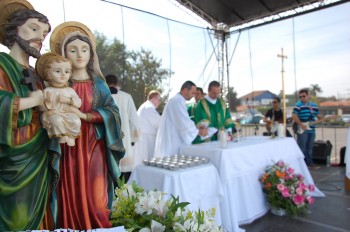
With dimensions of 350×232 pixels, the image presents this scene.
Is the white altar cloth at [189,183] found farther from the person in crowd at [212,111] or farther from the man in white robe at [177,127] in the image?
the person in crowd at [212,111]

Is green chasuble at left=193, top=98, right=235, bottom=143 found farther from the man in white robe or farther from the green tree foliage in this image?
the green tree foliage

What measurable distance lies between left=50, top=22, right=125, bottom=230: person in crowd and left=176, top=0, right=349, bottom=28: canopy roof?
657 centimetres

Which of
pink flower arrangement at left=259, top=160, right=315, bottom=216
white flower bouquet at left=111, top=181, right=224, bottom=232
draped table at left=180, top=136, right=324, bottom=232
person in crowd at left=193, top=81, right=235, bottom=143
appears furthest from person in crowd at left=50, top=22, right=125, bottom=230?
person in crowd at left=193, top=81, right=235, bottom=143

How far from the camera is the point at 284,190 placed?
330 cm

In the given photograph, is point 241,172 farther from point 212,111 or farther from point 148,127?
point 148,127

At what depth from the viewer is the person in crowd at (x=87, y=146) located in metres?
1.22

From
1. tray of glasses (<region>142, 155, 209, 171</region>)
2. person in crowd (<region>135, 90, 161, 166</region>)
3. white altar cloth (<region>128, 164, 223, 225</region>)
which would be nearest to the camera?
white altar cloth (<region>128, 164, 223, 225</region>)

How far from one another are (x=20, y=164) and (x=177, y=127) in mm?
2723

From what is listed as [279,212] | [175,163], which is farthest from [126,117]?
[279,212]

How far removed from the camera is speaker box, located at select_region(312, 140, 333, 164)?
6.39 meters

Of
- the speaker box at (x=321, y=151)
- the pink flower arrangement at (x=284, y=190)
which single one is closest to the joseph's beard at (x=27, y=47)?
the pink flower arrangement at (x=284, y=190)

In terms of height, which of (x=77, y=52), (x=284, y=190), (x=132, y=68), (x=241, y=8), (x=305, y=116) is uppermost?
(x=241, y=8)

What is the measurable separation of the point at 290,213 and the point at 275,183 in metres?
0.41

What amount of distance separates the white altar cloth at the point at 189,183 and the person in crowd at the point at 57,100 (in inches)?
55.8
